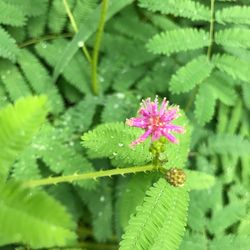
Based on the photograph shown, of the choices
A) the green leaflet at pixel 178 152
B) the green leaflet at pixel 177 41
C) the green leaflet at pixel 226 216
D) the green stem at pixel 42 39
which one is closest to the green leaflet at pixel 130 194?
the green leaflet at pixel 178 152

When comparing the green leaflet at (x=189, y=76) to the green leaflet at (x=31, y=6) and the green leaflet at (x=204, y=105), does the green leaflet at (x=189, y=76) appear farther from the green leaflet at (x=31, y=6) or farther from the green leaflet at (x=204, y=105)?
the green leaflet at (x=31, y=6)

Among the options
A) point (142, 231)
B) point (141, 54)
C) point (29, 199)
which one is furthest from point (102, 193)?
point (29, 199)

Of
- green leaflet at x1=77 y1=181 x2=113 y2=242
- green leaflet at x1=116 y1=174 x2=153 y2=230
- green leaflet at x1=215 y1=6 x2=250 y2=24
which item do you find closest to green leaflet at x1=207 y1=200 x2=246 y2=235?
green leaflet at x1=116 y1=174 x2=153 y2=230

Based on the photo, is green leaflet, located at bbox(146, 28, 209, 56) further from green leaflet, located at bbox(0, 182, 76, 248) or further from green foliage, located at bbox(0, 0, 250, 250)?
green leaflet, located at bbox(0, 182, 76, 248)

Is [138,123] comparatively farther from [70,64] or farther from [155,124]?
[70,64]

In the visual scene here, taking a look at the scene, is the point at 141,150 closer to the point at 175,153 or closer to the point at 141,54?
the point at 175,153

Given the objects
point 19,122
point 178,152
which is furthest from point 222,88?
point 19,122
